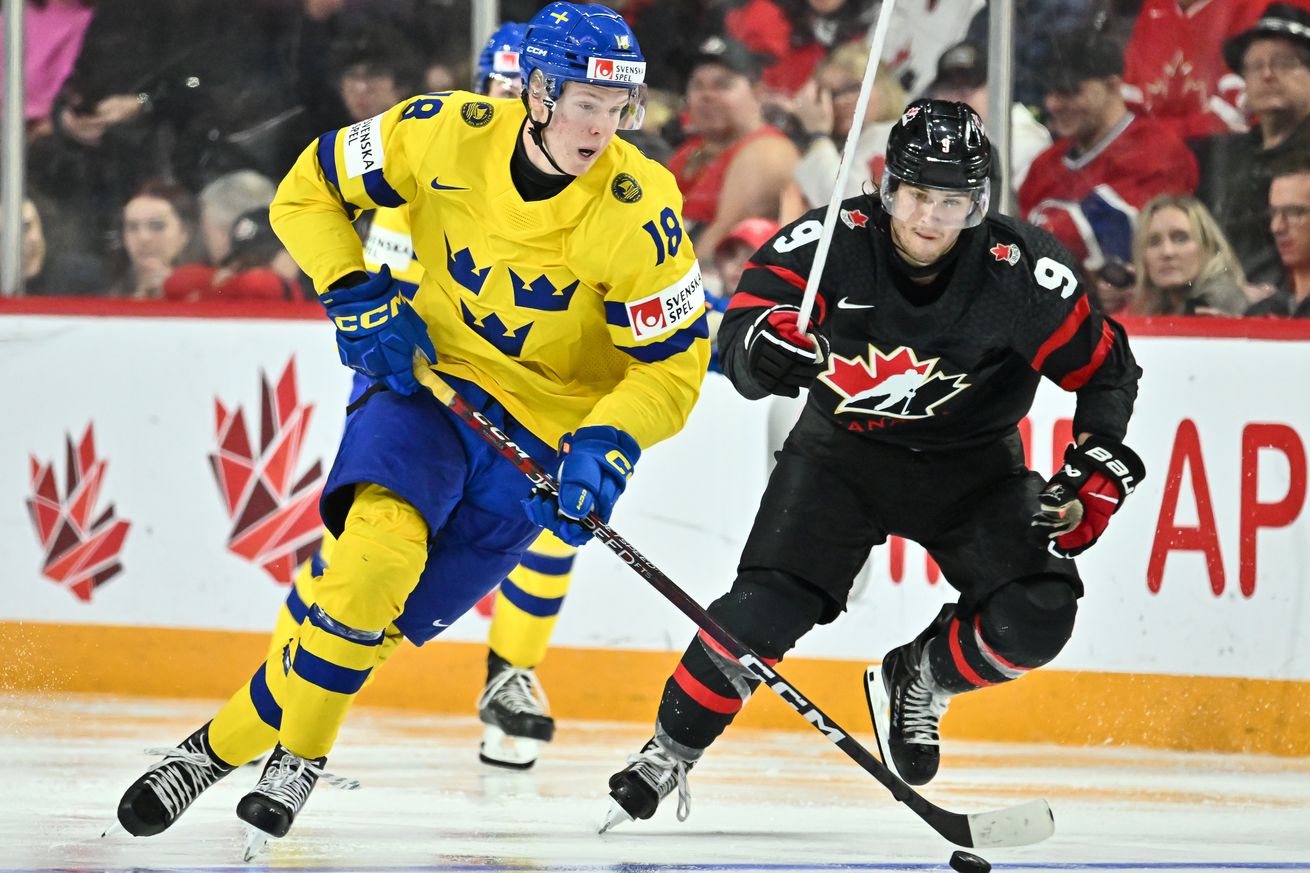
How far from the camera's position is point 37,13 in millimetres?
5230

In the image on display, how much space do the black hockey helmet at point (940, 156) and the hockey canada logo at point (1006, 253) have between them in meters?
0.12

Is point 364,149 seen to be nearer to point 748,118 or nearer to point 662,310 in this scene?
point 662,310

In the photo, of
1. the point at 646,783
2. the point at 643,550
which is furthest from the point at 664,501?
the point at 646,783

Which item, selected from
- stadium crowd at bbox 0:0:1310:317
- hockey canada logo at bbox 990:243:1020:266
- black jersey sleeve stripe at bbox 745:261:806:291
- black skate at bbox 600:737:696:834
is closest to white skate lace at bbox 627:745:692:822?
black skate at bbox 600:737:696:834

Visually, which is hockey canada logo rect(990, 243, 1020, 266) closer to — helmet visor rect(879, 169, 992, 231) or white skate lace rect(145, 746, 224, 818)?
helmet visor rect(879, 169, 992, 231)

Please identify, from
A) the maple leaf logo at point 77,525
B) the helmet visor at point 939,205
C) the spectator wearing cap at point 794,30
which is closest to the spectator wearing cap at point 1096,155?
the spectator wearing cap at point 794,30

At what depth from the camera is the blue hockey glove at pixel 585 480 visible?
3125 millimetres

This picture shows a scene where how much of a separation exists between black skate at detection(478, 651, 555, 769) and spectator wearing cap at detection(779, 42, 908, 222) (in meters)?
1.56

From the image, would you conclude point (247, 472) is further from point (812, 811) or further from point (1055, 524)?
point (1055, 524)

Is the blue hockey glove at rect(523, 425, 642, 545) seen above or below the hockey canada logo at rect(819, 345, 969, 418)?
below

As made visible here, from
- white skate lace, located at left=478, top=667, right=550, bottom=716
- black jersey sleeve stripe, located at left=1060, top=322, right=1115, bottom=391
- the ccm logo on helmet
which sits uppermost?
the ccm logo on helmet

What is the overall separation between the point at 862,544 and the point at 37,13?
319 centimetres

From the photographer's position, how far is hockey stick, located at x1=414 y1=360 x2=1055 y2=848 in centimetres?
327

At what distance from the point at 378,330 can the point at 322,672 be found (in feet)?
2.08
